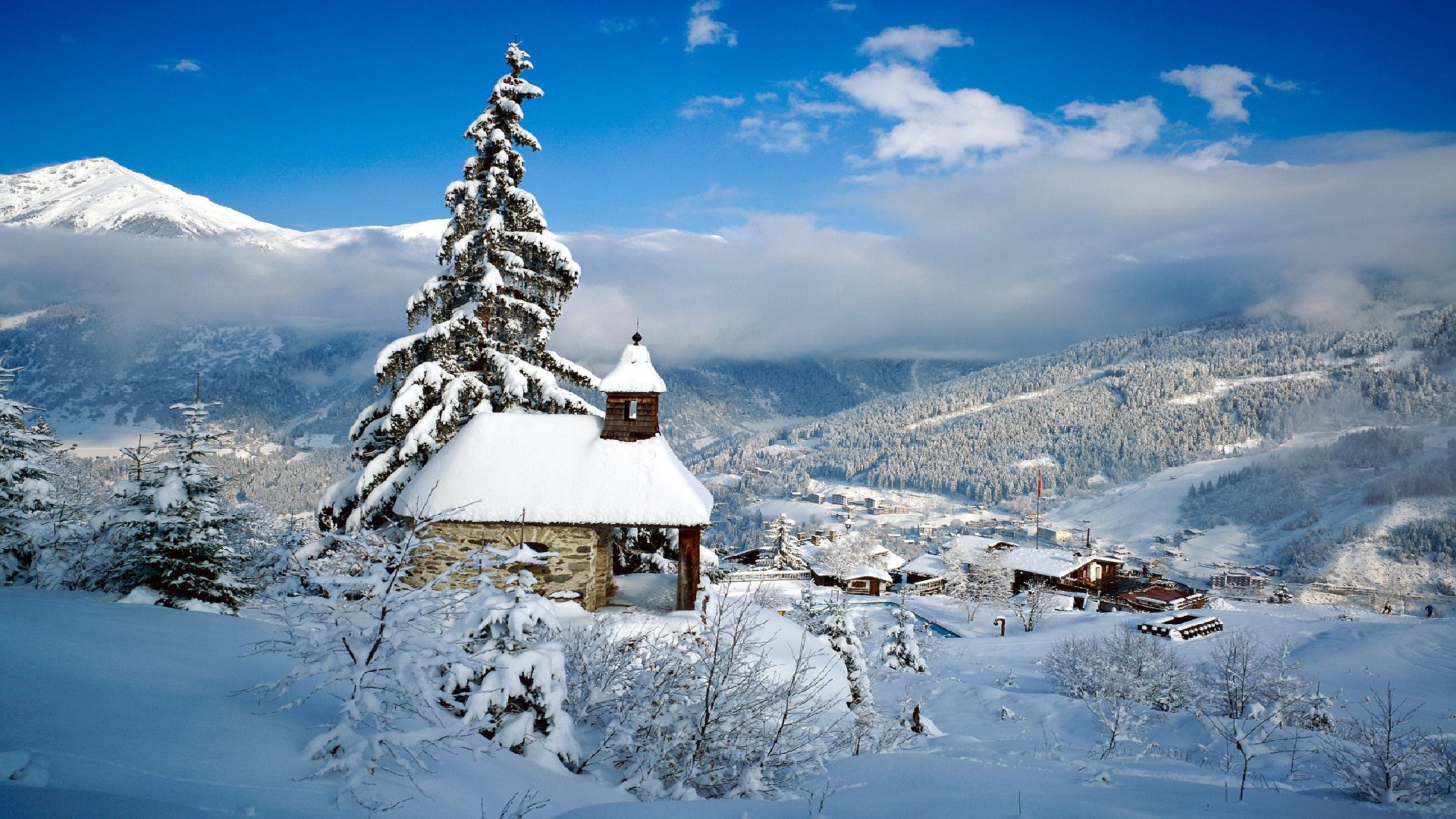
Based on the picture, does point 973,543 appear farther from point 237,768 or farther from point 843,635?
point 237,768

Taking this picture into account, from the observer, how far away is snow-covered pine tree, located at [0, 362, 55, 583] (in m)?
11.2

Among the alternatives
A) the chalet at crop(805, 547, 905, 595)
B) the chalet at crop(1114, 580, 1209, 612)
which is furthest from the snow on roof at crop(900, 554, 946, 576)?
the chalet at crop(1114, 580, 1209, 612)

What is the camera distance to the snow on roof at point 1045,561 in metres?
64.2

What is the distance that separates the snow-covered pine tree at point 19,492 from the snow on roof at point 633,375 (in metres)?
10.6

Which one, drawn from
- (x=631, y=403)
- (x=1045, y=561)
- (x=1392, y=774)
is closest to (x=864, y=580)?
(x=1045, y=561)

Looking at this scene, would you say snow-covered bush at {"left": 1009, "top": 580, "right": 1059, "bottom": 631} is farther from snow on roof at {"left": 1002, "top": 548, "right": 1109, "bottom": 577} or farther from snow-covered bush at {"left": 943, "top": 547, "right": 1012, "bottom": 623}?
snow on roof at {"left": 1002, "top": 548, "right": 1109, "bottom": 577}

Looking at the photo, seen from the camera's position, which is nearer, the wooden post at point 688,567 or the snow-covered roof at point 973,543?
the wooden post at point 688,567

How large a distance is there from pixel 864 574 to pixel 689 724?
186ft


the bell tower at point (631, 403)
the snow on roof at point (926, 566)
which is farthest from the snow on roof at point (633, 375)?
the snow on roof at point (926, 566)

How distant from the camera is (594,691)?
6812 mm

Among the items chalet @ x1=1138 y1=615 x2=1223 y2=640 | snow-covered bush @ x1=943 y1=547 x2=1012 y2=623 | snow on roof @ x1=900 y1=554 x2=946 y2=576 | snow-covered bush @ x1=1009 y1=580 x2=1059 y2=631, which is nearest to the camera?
chalet @ x1=1138 y1=615 x2=1223 y2=640

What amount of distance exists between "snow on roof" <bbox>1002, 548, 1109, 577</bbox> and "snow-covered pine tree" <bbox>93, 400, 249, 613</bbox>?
6730 cm

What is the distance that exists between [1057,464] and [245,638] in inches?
8043

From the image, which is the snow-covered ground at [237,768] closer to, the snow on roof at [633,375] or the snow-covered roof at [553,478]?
the snow-covered roof at [553,478]
